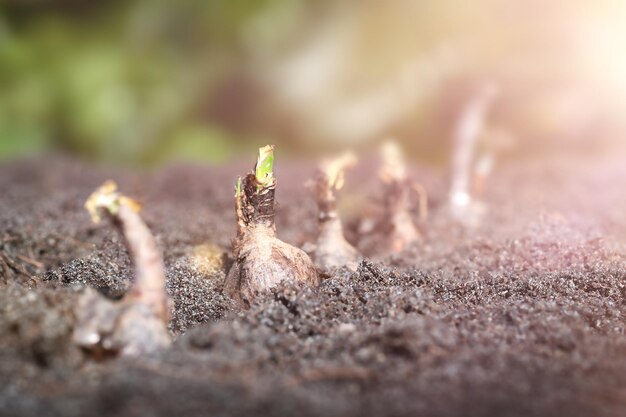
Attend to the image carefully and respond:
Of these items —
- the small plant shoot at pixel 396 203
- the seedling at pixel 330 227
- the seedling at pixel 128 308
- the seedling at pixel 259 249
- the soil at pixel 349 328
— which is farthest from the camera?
the small plant shoot at pixel 396 203

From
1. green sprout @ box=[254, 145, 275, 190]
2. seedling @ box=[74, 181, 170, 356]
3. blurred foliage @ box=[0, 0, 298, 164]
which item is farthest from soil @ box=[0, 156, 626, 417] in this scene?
blurred foliage @ box=[0, 0, 298, 164]

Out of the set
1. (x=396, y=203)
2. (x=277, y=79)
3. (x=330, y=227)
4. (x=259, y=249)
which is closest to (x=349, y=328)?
(x=259, y=249)

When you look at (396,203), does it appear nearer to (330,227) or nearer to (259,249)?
(330,227)

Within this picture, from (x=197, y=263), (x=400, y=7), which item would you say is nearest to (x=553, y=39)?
(x=400, y=7)

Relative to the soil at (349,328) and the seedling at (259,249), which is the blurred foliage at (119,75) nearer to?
the soil at (349,328)

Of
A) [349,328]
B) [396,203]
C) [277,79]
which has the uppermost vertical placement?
[277,79]

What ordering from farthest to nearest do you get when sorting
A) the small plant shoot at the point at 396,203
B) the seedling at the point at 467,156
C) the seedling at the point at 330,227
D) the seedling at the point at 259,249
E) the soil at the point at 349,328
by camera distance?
the seedling at the point at 467,156
the small plant shoot at the point at 396,203
the seedling at the point at 330,227
the seedling at the point at 259,249
the soil at the point at 349,328

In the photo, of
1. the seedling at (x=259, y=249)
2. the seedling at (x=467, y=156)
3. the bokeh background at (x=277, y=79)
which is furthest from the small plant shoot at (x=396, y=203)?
the bokeh background at (x=277, y=79)
